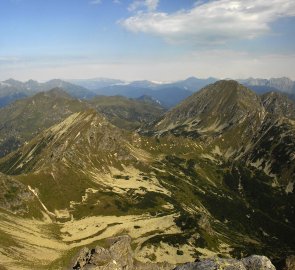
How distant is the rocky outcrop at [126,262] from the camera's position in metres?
47.5

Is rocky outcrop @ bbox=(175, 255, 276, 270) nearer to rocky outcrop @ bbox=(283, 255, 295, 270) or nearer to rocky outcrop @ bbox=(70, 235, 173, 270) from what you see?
rocky outcrop @ bbox=(283, 255, 295, 270)

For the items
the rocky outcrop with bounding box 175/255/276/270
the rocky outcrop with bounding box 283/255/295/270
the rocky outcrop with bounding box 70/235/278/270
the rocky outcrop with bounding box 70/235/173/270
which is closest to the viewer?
the rocky outcrop with bounding box 175/255/276/270

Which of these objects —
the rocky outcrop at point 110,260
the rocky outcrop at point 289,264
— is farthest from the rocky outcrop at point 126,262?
the rocky outcrop at point 289,264

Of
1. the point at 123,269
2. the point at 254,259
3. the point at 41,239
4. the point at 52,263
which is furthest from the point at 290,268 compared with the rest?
the point at 41,239

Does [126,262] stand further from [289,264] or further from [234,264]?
[289,264]

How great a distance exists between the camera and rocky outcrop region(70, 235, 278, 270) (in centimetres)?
4747

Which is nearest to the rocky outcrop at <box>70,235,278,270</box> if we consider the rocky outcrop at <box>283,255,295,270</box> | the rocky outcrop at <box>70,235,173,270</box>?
the rocky outcrop at <box>70,235,173,270</box>

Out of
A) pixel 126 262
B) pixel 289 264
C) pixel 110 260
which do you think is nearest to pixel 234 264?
pixel 289 264

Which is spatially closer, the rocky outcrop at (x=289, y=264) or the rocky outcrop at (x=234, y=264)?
the rocky outcrop at (x=234, y=264)

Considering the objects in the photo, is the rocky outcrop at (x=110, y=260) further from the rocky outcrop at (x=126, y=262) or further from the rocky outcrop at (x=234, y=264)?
the rocky outcrop at (x=234, y=264)

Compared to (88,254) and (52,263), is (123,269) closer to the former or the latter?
(88,254)

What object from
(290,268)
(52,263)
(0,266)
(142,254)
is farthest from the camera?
(142,254)

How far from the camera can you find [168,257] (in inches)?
7781

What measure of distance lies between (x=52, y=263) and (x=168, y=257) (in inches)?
2634
